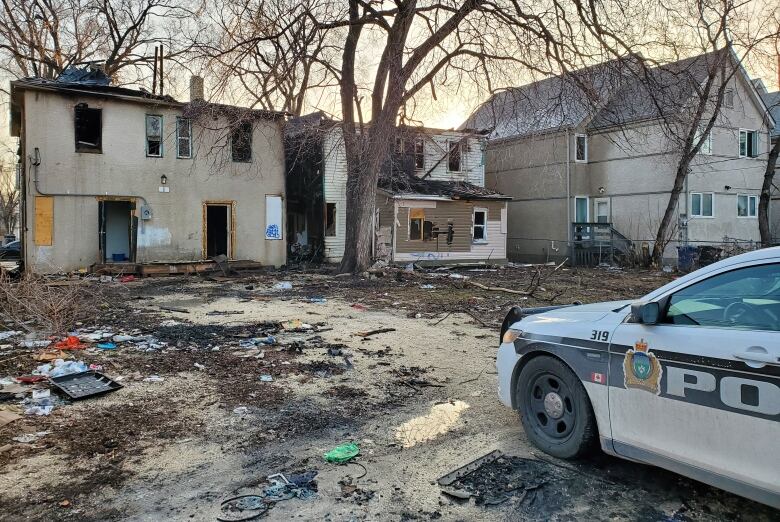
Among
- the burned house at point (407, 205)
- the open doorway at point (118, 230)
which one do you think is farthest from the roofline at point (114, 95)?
the open doorway at point (118, 230)

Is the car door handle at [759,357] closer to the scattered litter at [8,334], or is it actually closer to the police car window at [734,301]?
the police car window at [734,301]

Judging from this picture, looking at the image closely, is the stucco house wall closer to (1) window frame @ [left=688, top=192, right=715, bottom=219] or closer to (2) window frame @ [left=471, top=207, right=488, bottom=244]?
(2) window frame @ [left=471, top=207, right=488, bottom=244]

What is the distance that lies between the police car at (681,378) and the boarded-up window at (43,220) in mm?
19186

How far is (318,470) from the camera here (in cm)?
385

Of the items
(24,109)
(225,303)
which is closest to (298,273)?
(225,303)

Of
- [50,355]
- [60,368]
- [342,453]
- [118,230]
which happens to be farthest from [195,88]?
[342,453]

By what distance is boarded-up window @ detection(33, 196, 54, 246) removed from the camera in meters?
18.3

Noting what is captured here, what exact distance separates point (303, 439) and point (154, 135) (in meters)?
18.6

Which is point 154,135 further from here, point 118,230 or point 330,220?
point 330,220

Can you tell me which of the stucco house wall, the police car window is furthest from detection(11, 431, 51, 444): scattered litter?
the stucco house wall

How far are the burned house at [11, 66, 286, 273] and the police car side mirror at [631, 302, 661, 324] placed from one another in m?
15.5

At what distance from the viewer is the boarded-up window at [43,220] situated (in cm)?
1828

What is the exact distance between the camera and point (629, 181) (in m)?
26.6

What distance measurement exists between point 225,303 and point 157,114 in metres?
11.1
